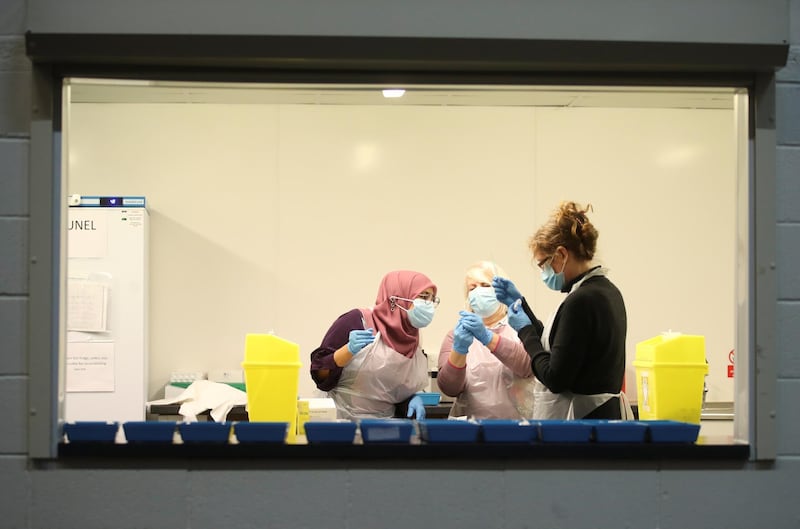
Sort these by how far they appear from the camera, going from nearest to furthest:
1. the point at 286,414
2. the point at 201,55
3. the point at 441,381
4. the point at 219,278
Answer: the point at 201,55
the point at 286,414
the point at 441,381
the point at 219,278

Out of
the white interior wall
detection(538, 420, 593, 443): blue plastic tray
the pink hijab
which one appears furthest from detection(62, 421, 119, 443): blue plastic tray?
the white interior wall

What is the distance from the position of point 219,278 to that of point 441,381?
2.26 m

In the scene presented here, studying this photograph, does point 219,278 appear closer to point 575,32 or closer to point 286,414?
point 286,414

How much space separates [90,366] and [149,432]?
240cm

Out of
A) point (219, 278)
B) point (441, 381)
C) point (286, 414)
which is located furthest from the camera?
point (219, 278)

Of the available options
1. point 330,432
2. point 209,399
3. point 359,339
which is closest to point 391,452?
point 330,432

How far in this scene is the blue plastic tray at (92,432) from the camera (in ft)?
6.62

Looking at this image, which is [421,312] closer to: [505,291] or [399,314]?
[399,314]

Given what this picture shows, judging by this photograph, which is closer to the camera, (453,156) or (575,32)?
(575,32)

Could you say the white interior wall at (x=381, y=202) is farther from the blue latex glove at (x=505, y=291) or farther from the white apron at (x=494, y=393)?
the blue latex glove at (x=505, y=291)

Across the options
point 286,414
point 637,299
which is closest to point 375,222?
point 637,299

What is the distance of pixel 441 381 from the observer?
9.47 feet

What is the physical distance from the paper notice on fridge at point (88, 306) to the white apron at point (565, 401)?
8.48ft

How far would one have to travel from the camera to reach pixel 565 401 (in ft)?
8.36
